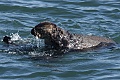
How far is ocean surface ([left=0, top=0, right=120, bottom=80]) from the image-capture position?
11.3 m

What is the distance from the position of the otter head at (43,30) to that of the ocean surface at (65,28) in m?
0.48

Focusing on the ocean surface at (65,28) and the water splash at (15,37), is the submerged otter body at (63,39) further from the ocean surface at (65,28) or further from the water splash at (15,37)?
the water splash at (15,37)

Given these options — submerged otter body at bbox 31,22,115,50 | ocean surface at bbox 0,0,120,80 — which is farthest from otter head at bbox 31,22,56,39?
ocean surface at bbox 0,0,120,80

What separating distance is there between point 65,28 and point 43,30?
364cm

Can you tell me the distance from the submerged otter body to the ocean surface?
25 centimetres

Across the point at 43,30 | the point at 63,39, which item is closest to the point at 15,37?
the point at 63,39

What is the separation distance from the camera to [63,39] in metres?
12.7

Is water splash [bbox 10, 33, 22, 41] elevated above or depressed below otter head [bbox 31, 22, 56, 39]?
below

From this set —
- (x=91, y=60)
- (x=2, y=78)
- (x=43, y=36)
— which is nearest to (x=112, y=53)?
(x=91, y=60)

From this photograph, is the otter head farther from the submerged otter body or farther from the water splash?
the water splash

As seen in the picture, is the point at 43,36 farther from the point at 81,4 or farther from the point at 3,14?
the point at 81,4

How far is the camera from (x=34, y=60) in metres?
12.0

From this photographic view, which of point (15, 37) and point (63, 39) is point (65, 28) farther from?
point (63, 39)

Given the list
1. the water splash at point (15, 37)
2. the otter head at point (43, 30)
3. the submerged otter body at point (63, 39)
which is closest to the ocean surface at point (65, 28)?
the water splash at point (15, 37)
